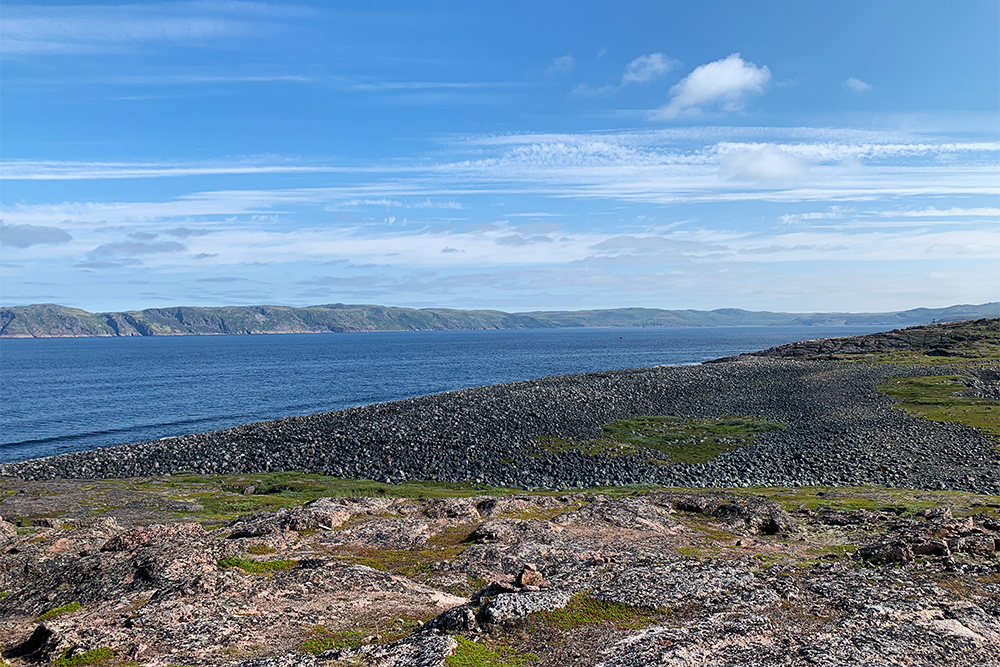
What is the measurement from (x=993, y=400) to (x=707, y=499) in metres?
54.4

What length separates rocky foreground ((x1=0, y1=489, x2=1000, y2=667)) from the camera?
44.9ft

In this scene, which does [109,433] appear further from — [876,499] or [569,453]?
[876,499]

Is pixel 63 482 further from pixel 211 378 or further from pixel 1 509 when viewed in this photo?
pixel 211 378

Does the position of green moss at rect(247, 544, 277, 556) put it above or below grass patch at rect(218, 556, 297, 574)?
below

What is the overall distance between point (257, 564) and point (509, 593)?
9.17 meters

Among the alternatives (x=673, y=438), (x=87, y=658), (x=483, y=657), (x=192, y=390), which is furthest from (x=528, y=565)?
(x=192, y=390)

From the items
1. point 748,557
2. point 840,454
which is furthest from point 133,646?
point 840,454

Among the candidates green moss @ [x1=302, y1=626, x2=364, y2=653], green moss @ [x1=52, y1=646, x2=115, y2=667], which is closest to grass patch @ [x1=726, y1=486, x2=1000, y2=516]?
green moss @ [x1=302, y1=626, x2=364, y2=653]

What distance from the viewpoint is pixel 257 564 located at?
66.4 feet

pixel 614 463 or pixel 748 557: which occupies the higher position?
pixel 748 557

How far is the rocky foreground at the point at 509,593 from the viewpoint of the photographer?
1369 centimetres

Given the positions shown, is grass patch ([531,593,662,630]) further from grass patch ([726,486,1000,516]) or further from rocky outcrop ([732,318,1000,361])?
rocky outcrop ([732,318,1000,361])

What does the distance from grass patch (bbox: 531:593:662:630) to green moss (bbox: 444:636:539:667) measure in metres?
1.72

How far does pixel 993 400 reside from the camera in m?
65.1
